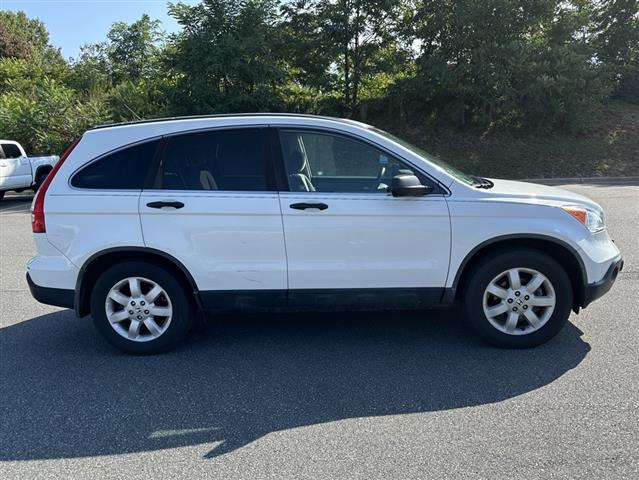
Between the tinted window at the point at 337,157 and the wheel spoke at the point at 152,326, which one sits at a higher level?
the tinted window at the point at 337,157

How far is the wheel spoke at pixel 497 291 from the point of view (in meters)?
3.98

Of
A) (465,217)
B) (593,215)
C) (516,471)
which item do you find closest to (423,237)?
(465,217)

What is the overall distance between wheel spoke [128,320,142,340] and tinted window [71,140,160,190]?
3.54 ft

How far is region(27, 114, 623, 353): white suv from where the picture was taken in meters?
3.89

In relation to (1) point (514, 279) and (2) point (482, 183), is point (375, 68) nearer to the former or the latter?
(2) point (482, 183)

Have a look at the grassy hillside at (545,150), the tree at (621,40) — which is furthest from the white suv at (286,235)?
the tree at (621,40)

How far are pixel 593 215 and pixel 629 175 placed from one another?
46.1 ft

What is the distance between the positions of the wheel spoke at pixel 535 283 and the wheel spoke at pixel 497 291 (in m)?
0.18

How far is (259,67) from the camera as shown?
17.4 m

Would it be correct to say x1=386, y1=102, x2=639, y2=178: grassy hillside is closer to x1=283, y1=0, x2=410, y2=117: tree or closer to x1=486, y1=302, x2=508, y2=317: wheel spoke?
x1=283, y1=0, x2=410, y2=117: tree

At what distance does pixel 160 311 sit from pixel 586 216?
343 centimetres

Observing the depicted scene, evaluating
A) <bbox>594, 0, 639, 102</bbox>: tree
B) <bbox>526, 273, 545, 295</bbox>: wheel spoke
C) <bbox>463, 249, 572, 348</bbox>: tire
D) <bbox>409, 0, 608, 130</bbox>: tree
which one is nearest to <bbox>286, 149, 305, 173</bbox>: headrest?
<bbox>463, 249, 572, 348</bbox>: tire

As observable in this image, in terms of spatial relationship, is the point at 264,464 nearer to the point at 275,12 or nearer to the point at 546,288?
the point at 546,288

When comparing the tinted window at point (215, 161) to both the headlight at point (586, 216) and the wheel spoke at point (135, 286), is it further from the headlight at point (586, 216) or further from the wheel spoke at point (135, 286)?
the headlight at point (586, 216)
